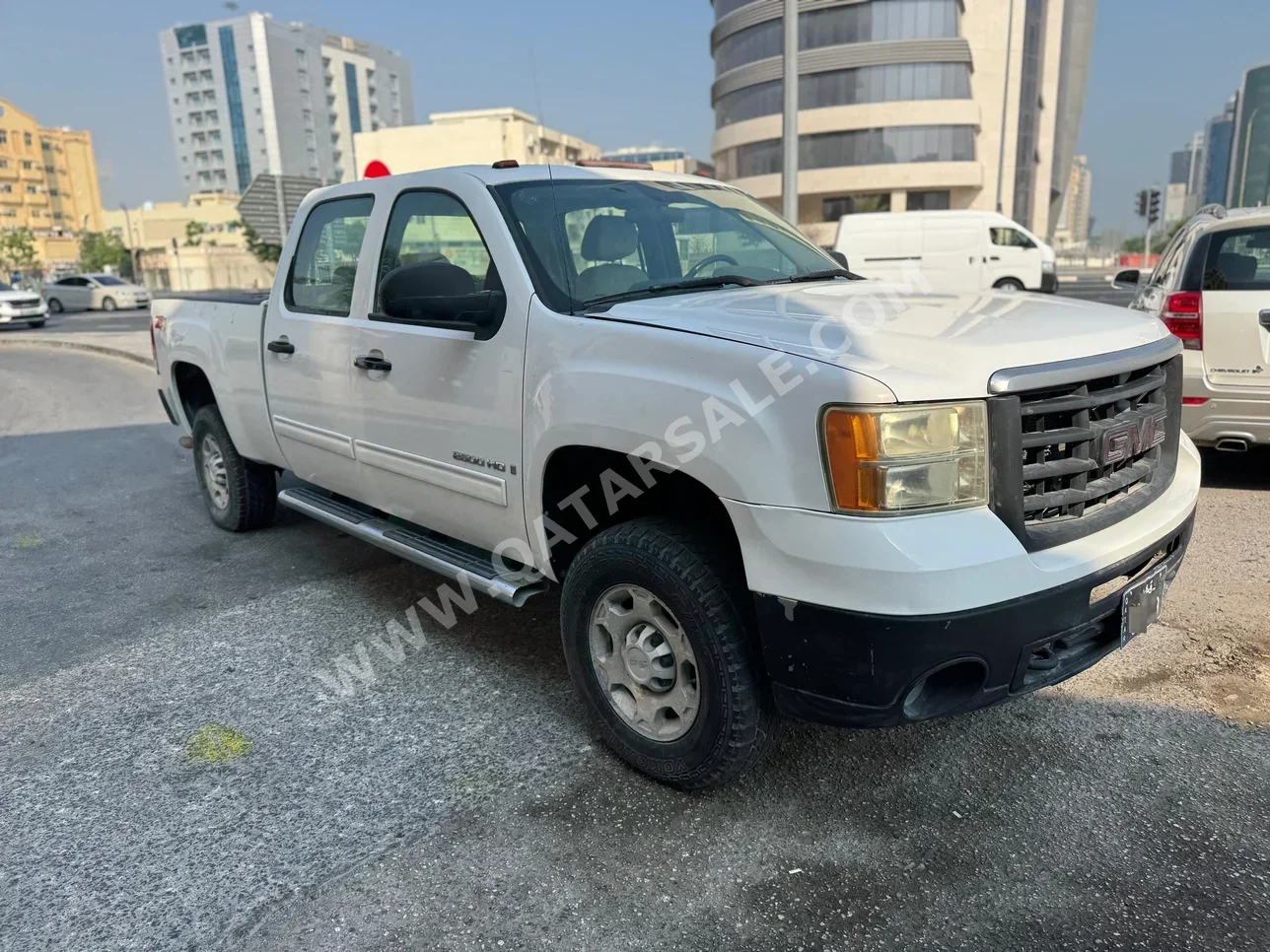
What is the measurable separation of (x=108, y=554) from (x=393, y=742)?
10.3 feet

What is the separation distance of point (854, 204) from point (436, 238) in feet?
179

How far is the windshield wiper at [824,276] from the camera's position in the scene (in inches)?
144

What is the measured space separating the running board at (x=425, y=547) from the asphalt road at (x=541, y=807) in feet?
1.55

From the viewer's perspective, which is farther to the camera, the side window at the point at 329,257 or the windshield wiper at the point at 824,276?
the side window at the point at 329,257

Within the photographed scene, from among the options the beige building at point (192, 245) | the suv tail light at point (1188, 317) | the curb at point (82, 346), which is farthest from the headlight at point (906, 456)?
the beige building at point (192, 245)

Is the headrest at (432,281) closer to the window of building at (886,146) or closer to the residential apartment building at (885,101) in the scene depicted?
the residential apartment building at (885,101)

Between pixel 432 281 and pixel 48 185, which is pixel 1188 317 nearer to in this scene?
pixel 432 281

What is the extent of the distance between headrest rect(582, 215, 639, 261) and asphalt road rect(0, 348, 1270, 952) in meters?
1.65

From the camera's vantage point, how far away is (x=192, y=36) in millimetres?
117938

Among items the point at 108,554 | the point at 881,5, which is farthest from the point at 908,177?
the point at 108,554

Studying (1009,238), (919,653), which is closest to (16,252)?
(1009,238)

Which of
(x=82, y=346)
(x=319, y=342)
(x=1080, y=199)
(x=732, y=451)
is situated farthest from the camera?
(x=1080, y=199)

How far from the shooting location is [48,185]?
121 m

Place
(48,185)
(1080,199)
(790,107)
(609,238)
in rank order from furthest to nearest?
(1080,199)
(48,185)
(790,107)
(609,238)
